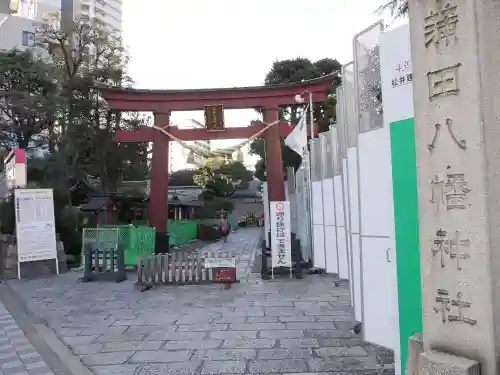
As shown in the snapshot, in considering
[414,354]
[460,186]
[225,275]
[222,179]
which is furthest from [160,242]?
[222,179]

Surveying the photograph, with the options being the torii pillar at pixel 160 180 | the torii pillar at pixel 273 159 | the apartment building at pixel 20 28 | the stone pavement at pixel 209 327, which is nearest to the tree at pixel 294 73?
the torii pillar at pixel 273 159

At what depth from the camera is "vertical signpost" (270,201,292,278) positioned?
10.5 m

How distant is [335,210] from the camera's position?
763cm

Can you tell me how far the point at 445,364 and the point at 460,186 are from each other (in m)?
1.09

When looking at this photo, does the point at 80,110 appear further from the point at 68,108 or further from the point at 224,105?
the point at 224,105

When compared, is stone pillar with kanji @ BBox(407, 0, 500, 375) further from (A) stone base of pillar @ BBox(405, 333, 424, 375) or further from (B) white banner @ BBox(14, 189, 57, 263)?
(B) white banner @ BBox(14, 189, 57, 263)

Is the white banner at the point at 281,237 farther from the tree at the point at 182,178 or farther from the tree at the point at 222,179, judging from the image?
the tree at the point at 182,178

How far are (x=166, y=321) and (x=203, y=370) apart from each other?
2.36 meters

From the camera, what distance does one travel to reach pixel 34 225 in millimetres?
11719

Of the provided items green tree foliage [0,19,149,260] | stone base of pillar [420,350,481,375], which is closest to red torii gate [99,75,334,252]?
green tree foliage [0,19,149,260]

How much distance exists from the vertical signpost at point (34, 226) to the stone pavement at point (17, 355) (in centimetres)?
508

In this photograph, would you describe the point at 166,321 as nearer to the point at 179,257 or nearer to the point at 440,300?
the point at 179,257

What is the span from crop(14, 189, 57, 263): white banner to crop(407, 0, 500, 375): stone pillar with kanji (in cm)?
1119

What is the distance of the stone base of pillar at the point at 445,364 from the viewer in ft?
8.34
